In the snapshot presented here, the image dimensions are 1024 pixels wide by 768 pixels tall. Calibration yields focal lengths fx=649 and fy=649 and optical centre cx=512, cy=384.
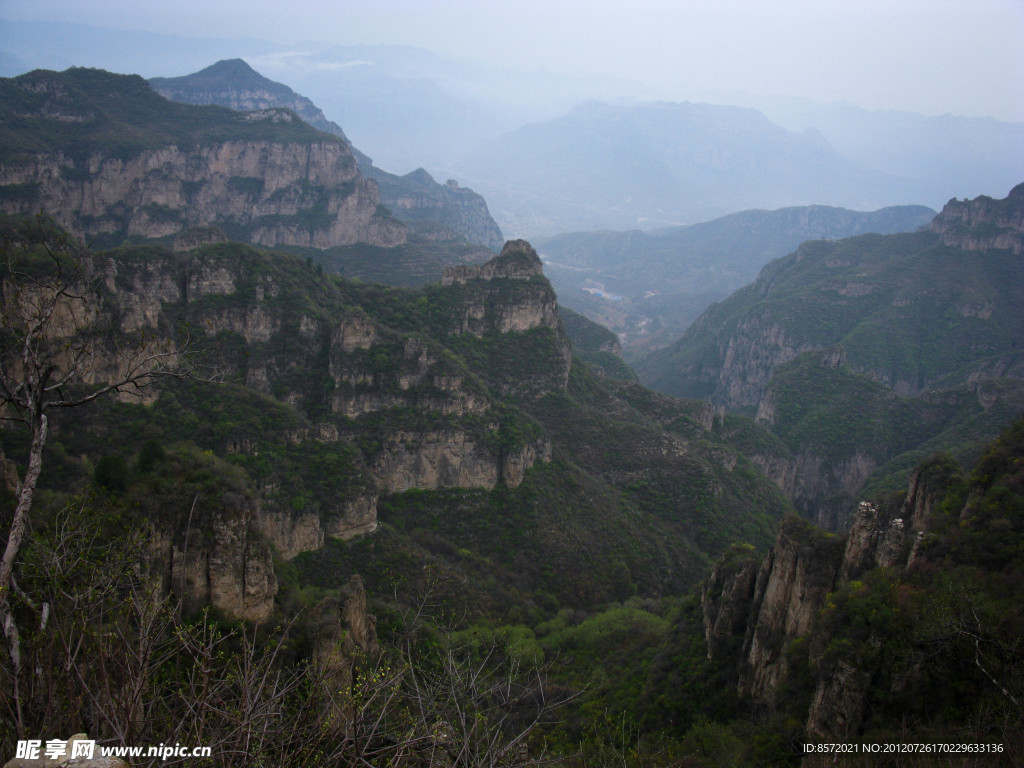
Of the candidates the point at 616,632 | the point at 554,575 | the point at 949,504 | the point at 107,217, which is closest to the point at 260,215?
the point at 107,217

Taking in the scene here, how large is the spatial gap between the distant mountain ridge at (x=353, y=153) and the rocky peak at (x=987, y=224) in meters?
103

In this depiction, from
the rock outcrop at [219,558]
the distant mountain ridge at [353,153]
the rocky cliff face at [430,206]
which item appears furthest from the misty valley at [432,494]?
the distant mountain ridge at [353,153]

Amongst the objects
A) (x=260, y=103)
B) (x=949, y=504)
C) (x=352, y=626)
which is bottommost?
(x=352, y=626)

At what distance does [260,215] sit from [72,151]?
27033 millimetres

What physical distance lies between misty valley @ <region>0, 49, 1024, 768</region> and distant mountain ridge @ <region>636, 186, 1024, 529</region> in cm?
66

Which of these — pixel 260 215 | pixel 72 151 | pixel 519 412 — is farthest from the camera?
pixel 260 215

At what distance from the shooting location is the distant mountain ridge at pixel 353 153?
152500 mm

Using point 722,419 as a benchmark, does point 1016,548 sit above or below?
above

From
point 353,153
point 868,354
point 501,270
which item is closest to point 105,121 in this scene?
point 501,270

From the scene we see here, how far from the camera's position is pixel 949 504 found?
2395cm

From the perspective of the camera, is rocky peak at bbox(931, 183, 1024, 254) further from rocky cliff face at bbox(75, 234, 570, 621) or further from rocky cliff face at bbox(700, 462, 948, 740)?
rocky cliff face at bbox(700, 462, 948, 740)

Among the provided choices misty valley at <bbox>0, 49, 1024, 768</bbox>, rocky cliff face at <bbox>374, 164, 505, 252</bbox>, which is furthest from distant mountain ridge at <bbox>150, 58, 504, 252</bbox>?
misty valley at <bbox>0, 49, 1024, 768</bbox>

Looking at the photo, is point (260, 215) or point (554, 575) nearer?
point (554, 575)

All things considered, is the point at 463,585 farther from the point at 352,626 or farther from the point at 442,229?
the point at 442,229
